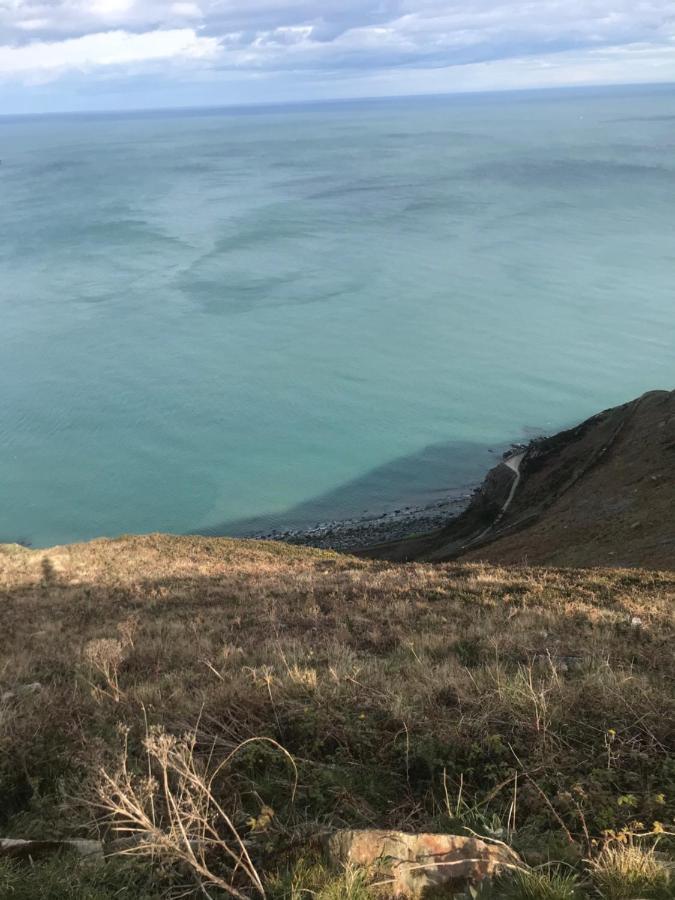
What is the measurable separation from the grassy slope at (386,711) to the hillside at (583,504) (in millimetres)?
9283

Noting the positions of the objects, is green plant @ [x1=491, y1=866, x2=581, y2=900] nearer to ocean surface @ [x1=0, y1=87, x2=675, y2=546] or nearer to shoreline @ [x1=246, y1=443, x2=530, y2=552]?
shoreline @ [x1=246, y1=443, x2=530, y2=552]

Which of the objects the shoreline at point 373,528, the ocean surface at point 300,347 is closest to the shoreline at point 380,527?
the shoreline at point 373,528

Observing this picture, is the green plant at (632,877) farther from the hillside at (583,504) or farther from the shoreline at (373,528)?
the shoreline at (373,528)

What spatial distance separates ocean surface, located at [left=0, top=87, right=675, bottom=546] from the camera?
41656mm

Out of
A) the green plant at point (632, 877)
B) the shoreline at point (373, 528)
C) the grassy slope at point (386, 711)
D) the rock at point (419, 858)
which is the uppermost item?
the green plant at point (632, 877)

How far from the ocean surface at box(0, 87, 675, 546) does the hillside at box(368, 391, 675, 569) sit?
9.10 metres

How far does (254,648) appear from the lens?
24.3ft

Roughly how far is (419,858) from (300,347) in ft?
184

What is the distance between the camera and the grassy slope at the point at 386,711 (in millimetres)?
3742

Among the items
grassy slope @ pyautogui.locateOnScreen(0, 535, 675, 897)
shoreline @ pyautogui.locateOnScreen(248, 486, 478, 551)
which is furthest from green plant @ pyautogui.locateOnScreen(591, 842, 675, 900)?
shoreline @ pyautogui.locateOnScreen(248, 486, 478, 551)

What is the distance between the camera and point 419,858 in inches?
121

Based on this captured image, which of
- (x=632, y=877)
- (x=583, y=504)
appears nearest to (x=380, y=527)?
(x=583, y=504)

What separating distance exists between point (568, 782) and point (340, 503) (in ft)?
118

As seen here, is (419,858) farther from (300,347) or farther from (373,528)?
(300,347)
